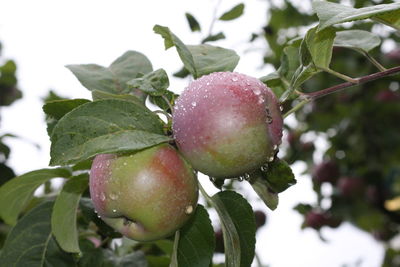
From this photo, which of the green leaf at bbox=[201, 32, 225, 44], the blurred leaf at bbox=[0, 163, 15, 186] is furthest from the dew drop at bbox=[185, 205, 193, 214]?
the blurred leaf at bbox=[0, 163, 15, 186]

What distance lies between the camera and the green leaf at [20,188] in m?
0.99

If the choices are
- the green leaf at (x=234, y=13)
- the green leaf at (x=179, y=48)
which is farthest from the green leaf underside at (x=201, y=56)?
the green leaf at (x=234, y=13)

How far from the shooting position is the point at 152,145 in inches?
25.0

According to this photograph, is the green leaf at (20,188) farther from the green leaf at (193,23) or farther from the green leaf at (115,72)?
the green leaf at (193,23)

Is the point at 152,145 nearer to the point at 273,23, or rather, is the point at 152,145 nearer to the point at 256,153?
the point at 256,153

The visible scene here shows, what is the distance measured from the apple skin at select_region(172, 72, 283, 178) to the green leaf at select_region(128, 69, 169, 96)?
0.07 meters

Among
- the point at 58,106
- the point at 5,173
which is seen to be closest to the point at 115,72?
the point at 58,106

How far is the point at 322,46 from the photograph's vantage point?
0.78 m

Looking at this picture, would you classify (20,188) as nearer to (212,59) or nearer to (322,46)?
(212,59)

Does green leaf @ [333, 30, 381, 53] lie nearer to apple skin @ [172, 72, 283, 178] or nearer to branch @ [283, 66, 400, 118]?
branch @ [283, 66, 400, 118]

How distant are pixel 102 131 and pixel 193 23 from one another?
74 centimetres

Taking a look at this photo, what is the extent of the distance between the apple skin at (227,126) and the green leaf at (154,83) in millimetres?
66

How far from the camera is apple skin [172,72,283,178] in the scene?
2.11ft

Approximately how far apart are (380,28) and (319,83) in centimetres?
34
